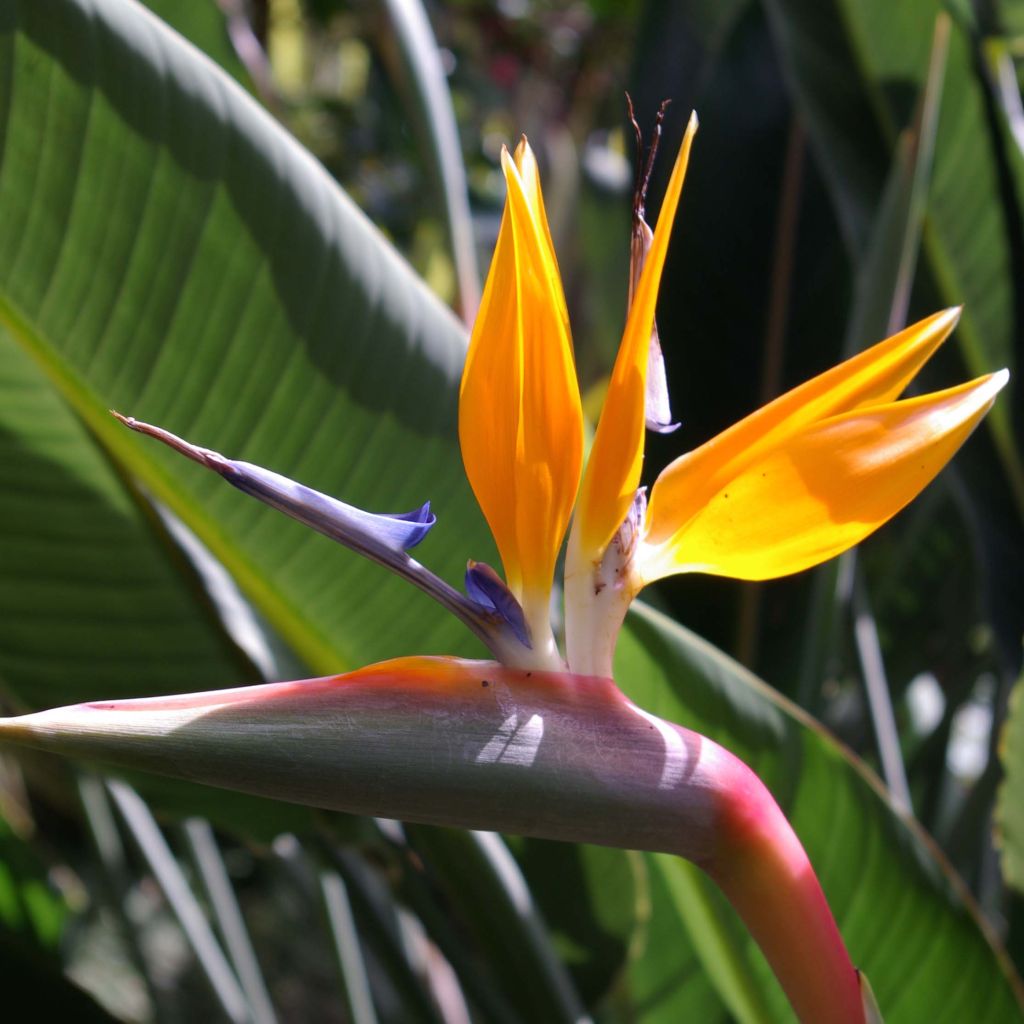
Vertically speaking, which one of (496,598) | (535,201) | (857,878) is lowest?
(857,878)

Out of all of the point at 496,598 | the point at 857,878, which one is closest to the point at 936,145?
the point at 857,878

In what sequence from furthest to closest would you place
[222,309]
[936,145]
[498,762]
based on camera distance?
1. [936,145]
2. [222,309]
3. [498,762]

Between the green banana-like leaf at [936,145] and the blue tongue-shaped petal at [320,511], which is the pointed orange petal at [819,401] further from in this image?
the green banana-like leaf at [936,145]

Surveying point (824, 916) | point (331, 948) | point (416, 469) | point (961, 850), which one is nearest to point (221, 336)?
point (416, 469)

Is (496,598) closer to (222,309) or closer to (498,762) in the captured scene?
(498,762)

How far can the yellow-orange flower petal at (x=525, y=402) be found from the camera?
1.01 ft

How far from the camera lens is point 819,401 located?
1.03ft

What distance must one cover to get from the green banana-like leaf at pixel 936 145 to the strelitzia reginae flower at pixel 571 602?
0.54 meters

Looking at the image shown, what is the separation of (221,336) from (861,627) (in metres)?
0.57

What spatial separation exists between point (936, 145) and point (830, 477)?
596 millimetres

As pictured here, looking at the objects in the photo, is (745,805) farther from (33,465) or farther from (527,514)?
(33,465)

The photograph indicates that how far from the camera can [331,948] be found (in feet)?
2.77

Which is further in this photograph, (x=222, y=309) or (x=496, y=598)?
(x=222, y=309)

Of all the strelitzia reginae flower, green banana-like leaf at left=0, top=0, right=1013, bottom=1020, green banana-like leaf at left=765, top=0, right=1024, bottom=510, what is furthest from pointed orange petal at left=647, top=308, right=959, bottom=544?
green banana-like leaf at left=765, top=0, right=1024, bottom=510
